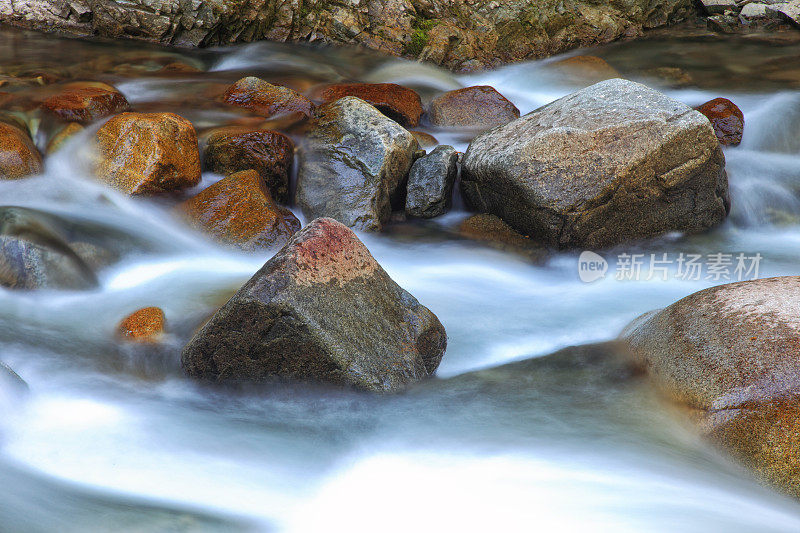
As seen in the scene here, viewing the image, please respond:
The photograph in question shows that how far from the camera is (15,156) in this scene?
5629 millimetres

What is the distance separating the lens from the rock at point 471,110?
25.3ft

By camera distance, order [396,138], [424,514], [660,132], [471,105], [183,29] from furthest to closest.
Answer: [183,29]
[471,105]
[396,138]
[660,132]
[424,514]

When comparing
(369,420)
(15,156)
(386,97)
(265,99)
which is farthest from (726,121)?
(15,156)

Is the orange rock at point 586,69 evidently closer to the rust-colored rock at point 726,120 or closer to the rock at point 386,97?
the rust-colored rock at point 726,120

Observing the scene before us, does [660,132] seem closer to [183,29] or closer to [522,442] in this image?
[522,442]

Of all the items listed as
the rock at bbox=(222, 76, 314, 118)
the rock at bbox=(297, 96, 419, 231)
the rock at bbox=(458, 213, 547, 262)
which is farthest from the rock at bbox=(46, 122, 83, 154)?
the rock at bbox=(458, 213, 547, 262)

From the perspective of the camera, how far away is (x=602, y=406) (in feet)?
11.5

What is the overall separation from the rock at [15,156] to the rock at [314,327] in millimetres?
2950

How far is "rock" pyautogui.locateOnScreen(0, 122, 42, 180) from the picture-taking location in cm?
558

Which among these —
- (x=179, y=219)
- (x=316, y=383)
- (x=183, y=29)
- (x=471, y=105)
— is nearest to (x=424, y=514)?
(x=316, y=383)

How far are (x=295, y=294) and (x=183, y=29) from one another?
6.59 metres

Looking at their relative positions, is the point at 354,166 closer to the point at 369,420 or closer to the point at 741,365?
the point at 369,420

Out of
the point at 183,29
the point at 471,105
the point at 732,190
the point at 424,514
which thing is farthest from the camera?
the point at 183,29

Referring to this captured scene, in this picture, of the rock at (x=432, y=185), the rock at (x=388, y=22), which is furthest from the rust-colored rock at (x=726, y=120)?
the rock at (x=388, y=22)
